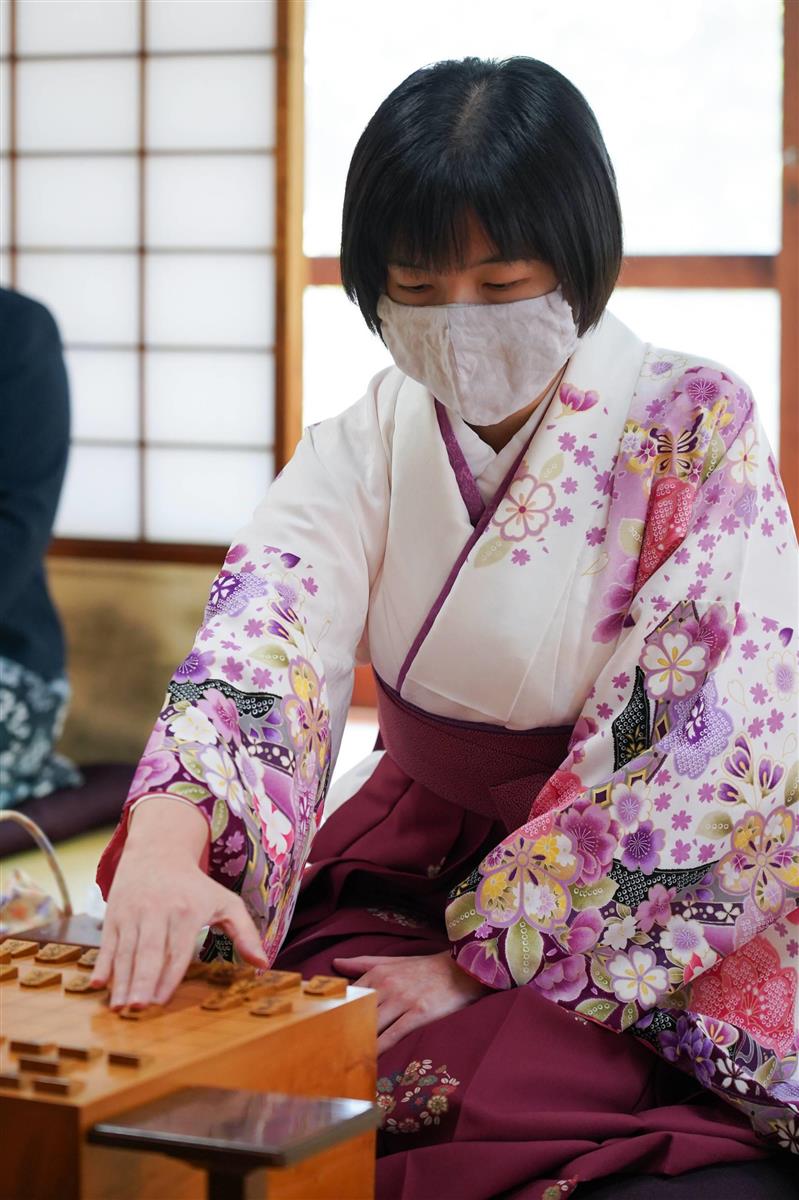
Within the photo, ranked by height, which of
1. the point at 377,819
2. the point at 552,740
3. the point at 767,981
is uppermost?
the point at 552,740

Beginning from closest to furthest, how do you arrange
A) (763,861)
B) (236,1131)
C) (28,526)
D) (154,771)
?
(236,1131)
(154,771)
(763,861)
(28,526)

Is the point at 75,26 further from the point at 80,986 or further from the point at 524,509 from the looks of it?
the point at 80,986

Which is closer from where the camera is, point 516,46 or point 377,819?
point 377,819

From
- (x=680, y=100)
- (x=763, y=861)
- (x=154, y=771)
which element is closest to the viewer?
(x=154, y=771)

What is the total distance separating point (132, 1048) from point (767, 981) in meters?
0.84

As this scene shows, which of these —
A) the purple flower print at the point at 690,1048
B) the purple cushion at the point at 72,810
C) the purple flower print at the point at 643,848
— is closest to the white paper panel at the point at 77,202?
the purple cushion at the point at 72,810

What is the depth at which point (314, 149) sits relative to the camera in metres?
5.31

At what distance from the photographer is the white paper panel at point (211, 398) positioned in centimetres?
474

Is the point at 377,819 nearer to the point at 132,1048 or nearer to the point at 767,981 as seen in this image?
the point at 767,981

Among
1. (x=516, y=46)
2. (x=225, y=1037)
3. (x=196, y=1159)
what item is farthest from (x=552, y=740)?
(x=516, y=46)

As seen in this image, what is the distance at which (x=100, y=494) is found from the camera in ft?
16.3

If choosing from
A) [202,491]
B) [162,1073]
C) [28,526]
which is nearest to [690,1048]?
[162,1073]

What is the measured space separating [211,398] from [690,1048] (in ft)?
11.7

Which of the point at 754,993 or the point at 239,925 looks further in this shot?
the point at 754,993
